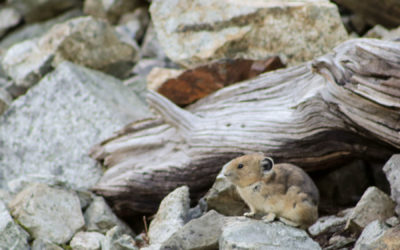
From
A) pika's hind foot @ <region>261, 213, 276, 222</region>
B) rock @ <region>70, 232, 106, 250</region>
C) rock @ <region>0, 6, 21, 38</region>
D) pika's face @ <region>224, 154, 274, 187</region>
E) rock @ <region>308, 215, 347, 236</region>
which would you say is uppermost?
pika's face @ <region>224, 154, 274, 187</region>

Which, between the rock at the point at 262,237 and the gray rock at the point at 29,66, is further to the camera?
the gray rock at the point at 29,66

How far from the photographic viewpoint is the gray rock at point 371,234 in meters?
4.51

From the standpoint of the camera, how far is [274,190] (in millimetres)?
5086

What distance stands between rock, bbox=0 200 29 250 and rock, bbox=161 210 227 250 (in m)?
1.70

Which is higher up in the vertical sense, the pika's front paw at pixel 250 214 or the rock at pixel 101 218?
the pika's front paw at pixel 250 214

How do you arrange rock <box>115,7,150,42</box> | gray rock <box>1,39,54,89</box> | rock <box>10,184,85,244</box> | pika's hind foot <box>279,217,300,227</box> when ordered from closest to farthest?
1. pika's hind foot <box>279,217,300,227</box>
2. rock <box>10,184,85,244</box>
3. gray rock <box>1,39,54,89</box>
4. rock <box>115,7,150,42</box>

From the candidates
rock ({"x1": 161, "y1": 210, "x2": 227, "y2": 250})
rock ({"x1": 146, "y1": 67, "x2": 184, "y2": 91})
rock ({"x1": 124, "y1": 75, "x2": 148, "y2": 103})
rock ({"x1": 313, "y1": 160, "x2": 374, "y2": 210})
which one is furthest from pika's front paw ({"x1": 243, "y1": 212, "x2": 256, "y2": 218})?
rock ({"x1": 124, "y1": 75, "x2": 148, "y2": 103})

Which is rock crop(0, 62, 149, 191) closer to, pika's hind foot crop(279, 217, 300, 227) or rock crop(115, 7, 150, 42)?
rock crop(115, 7, 150, 42)

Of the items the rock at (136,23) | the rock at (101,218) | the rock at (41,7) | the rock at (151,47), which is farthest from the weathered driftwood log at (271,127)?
the rock at (41,7)

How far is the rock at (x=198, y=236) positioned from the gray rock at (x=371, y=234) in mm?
1192

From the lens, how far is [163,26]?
856cm

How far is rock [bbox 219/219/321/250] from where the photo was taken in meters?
4.56

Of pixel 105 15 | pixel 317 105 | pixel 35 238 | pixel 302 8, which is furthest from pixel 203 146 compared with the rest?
pixel 105 15

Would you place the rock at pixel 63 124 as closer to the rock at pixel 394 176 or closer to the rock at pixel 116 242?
the rock at pixel 116 242
